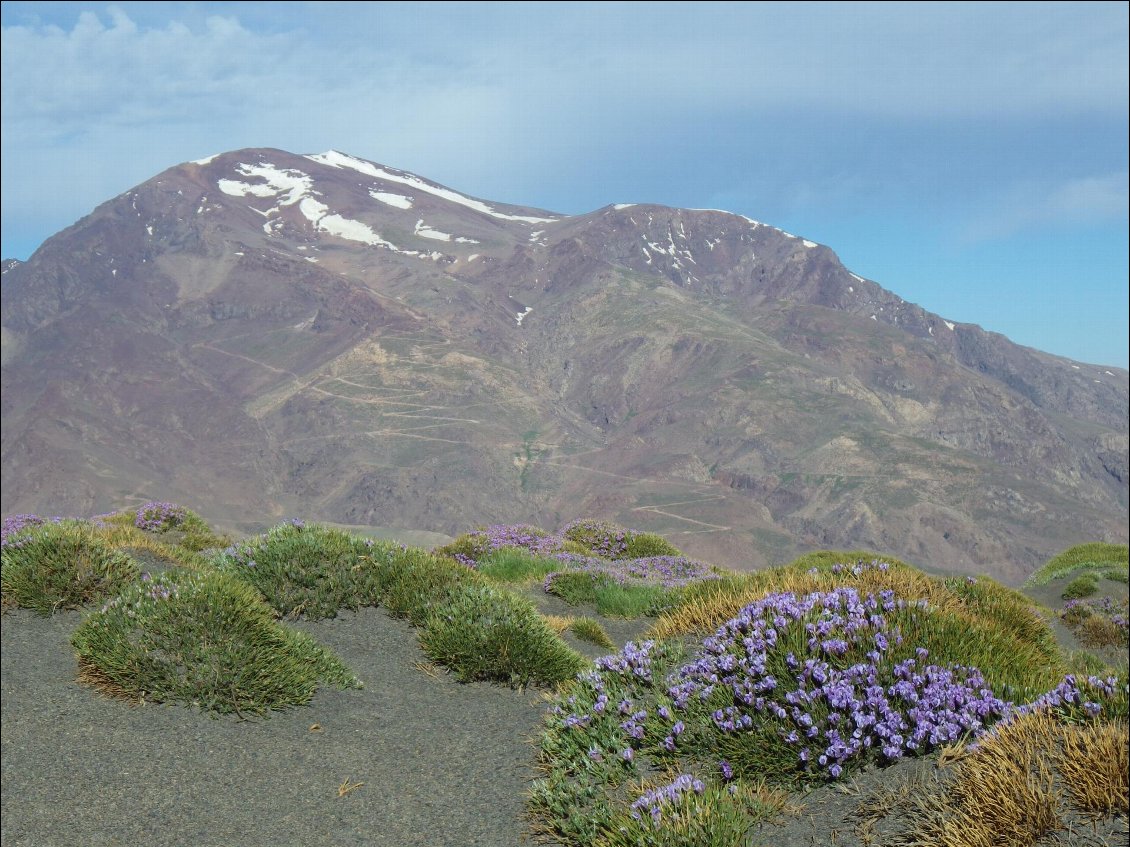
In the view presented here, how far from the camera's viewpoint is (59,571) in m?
11.6

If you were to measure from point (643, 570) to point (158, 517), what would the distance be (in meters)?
12.2

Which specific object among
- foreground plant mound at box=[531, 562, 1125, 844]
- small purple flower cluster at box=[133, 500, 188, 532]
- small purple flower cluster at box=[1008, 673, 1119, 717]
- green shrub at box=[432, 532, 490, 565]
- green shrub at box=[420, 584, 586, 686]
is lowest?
small purple flower cluster at box=[133, 500, 188, 532]

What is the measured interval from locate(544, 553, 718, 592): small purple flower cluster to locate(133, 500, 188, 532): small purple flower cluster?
9783 mm

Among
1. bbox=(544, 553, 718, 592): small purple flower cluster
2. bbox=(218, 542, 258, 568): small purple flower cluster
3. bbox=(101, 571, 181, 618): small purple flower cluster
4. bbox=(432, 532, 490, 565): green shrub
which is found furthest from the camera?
bbox=(432, 532, 490, 565): green shrub

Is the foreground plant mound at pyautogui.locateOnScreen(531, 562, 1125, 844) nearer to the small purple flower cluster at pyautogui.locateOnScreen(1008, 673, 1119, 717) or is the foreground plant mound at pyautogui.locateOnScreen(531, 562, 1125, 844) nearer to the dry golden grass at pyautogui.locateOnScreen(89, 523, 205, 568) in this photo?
the small purple flower cluster at pyautogui.locateOnScreen(1008, 673, 1119, 717)

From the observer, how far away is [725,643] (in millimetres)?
7168

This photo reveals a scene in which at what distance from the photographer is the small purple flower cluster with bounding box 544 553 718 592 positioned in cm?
1808

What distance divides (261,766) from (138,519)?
1534 centimetres

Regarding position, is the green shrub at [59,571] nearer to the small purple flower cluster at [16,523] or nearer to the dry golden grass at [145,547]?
the small purple flower cluster at [16,523]

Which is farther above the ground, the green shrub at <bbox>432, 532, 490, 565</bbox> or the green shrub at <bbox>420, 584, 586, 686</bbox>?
the green shrub at <bbox>420, 584, 586, 686</bbox>

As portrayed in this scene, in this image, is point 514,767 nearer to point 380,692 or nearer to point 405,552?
point 380,692

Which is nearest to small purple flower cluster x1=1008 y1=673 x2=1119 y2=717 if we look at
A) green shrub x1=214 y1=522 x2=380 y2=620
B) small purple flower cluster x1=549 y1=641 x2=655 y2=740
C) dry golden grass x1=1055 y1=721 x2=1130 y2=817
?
dry golden grass x1=1055 y1=721 x2=1130 y2=817

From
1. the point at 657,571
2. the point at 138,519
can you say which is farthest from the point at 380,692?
the point at 138,519

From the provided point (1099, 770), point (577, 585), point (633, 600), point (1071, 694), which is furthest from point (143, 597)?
point (577, 585)
